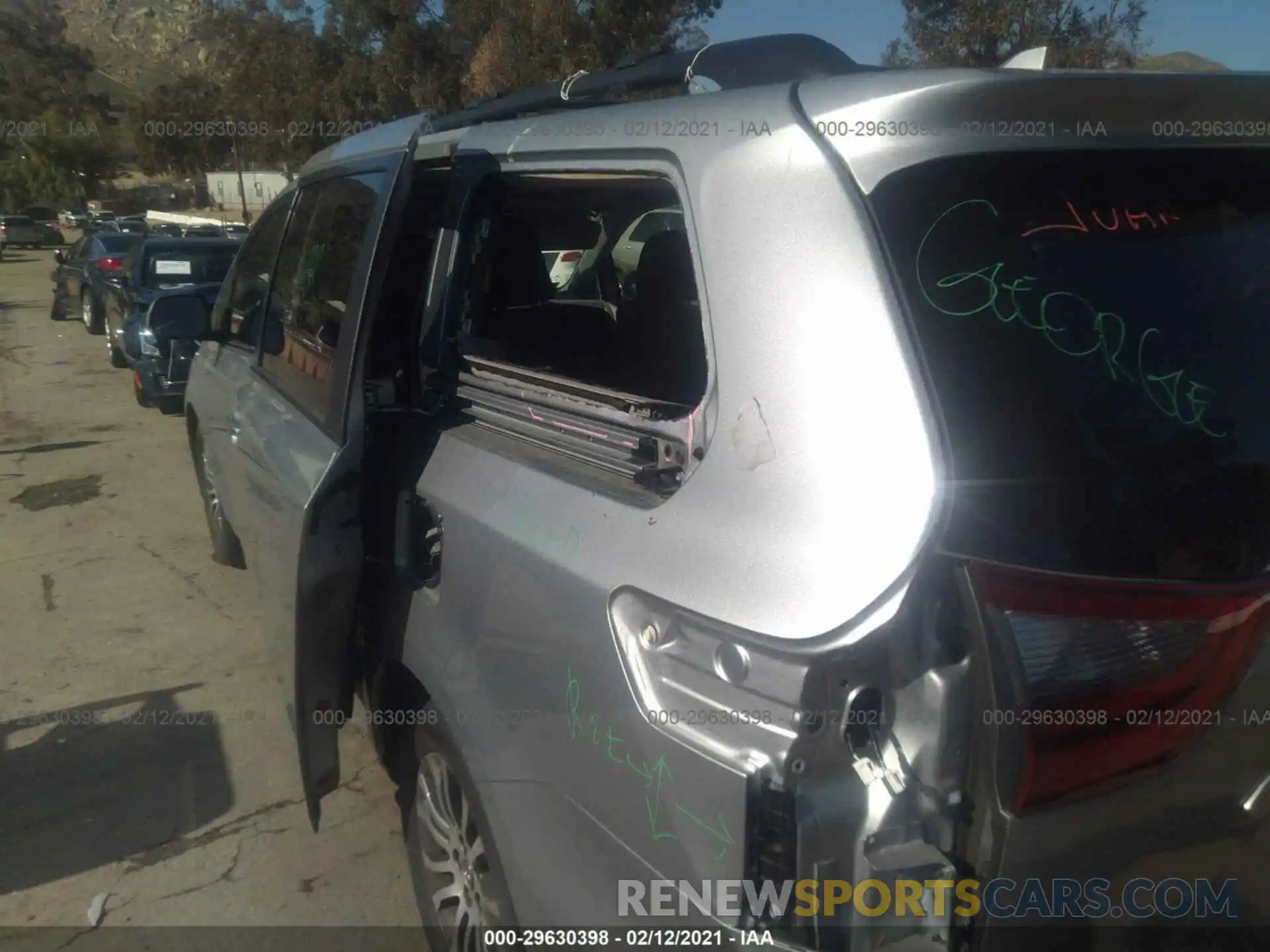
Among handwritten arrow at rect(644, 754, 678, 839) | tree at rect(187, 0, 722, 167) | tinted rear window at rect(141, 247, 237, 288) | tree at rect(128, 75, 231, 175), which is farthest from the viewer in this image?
tree at rect(128, 75, 231, 175)

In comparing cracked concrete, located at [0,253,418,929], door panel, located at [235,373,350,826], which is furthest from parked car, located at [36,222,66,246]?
door panel, located at [235,373,350,826]

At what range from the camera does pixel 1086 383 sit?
1652 mm

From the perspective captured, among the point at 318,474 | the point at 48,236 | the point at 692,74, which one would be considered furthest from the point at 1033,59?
the point at 48,236

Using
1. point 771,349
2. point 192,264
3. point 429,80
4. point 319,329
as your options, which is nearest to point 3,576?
point 319,329

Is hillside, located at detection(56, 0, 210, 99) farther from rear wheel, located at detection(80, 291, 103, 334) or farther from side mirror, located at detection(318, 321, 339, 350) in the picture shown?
side mirror, located at detection(318, 321, 339, 350)

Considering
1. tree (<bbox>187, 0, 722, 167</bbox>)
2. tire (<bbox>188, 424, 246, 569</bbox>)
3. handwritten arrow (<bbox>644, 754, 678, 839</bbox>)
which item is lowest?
tire (<bbox>188, 424, 246, 569</bbox>)

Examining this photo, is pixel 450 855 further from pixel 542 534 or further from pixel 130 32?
pixel 130 32

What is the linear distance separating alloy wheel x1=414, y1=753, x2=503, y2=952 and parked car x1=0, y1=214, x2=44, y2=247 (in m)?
43.9

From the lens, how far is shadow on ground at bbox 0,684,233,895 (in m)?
3.38

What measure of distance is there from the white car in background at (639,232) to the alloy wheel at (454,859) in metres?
1.68

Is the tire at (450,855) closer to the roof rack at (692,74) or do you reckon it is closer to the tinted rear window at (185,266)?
the roof rack at (692,74)

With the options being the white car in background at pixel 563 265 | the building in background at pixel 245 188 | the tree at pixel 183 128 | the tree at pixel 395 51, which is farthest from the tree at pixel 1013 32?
the building in background at pixel 245 188

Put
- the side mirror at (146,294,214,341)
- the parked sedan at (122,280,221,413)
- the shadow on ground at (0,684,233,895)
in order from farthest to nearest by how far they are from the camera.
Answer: the parked sedan at (122,280,221,413)
the side mirror at (146,294,214,341)
the shadow on ground at (0,684,233,895)

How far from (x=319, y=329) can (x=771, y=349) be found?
184cm
